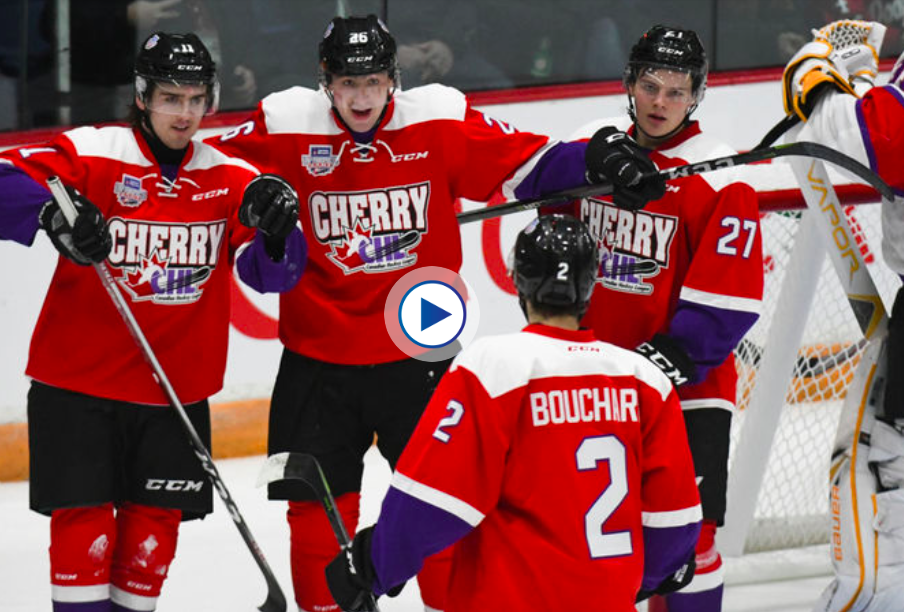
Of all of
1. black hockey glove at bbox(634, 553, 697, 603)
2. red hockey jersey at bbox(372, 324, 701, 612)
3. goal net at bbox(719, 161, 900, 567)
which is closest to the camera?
red hockey jersey at bbox(372, 324, 701, 612)

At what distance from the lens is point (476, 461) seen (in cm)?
202

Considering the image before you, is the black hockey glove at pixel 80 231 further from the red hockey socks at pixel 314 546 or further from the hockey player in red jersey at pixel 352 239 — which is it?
the red hockey socks at pixel 314 546

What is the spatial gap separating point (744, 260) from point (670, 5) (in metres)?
2.51

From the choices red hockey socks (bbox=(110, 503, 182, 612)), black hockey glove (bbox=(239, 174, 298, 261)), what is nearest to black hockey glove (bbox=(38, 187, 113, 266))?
black hockey glove (bbox=(239, 174, 298, 261))

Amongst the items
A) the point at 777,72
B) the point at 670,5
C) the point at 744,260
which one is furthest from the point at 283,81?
the point at 744,260

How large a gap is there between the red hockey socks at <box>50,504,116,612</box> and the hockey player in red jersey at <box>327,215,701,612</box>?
0.71m

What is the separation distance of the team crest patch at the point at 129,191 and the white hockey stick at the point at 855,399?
48.9 inches

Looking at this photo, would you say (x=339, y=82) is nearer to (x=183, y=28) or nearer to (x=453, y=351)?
(x=453, y=351)

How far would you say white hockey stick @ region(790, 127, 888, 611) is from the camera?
2.88 metres

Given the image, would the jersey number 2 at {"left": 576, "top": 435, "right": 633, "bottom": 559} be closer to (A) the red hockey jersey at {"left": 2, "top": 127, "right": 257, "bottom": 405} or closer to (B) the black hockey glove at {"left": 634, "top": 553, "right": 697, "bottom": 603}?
(B) the black hockey glove at {"left": 634, "top": 553, "right": 697, "bottom": 603}

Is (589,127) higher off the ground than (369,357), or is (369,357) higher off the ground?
(589,127)

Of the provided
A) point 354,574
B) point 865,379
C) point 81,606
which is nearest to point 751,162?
point 865,379

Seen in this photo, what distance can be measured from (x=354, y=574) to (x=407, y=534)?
0.37 feet

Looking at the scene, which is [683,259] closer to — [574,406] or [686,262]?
[686,262]
